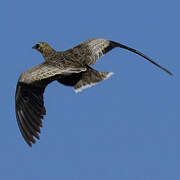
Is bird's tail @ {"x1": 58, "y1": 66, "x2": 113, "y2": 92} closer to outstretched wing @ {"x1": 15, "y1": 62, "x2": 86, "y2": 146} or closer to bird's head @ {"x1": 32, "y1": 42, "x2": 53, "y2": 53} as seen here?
outstretched wing @ {"x1": 15, "y1": 62, "x2": 86, "y2": 146}

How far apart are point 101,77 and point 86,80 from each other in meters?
0.36

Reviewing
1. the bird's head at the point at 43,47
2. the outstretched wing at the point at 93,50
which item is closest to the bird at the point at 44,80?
the outstretched wing at the point at 93,50

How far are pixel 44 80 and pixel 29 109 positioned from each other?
0.85 meters

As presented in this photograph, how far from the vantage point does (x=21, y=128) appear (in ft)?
48.6

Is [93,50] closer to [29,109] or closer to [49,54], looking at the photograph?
[49,54]

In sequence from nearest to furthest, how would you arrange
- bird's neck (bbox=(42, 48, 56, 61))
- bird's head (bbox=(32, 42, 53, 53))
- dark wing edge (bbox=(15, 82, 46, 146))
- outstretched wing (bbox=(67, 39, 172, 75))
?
1. dark wing edge (bbox=(15, 82, 46, 146))
2. bird's neck (bbox=(42, 48, 56, 61))
3. outstretched wing (bbox=(67, 39, 172, 75))
4. bird's head (bbox=(32, 42, 53, 53))

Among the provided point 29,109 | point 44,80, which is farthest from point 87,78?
point 29,109

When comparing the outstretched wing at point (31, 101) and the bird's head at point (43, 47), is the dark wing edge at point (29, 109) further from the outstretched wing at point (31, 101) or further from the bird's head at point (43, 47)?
the bird's head at point (43, 47)

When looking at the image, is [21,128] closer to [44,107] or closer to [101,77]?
[44,107]

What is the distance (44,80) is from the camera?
48.2 ft

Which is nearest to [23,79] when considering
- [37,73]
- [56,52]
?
[37,73]

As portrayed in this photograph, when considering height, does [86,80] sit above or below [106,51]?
below

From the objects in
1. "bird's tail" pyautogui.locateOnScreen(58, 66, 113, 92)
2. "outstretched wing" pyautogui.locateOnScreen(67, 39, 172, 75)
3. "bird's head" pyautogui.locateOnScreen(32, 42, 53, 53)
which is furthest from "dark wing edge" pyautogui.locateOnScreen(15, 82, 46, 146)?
"bird's head" pyautogui.locateOnScreen(32, 42, 53, 53)

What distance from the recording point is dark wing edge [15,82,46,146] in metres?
14.8
